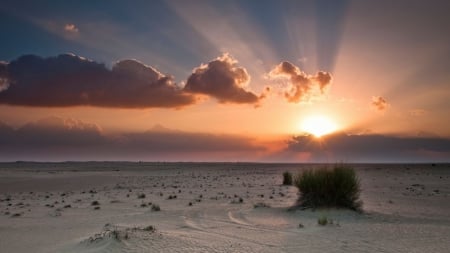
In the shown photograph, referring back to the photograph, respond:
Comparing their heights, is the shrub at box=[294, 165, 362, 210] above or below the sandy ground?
above

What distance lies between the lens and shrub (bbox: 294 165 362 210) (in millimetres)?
17203

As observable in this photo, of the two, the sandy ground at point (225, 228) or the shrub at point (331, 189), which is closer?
the sandy ground at point (225, 228)

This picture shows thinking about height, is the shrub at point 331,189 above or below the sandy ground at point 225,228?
above

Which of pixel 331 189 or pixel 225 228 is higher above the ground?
pixel 331 189

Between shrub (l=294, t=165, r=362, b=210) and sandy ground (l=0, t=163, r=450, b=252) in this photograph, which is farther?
shrub (l=294, t=165, r=362, b=210)

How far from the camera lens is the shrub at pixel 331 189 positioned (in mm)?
17203

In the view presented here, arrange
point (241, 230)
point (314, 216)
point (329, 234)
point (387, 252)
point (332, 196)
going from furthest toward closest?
point (332, 196), point (314, 216), point (241, 230), point (329, 234), point (387, 252)

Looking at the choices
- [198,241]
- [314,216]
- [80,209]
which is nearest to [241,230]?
[198,241]

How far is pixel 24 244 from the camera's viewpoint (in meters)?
12.8

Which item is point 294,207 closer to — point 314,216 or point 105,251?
point 314,216

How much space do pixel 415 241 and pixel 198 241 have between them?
6.01 meters

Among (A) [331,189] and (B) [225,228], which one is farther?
(A) [331,189]

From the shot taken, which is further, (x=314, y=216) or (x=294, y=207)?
(x=294, y=207)

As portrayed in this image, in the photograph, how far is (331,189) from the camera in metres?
17.4
